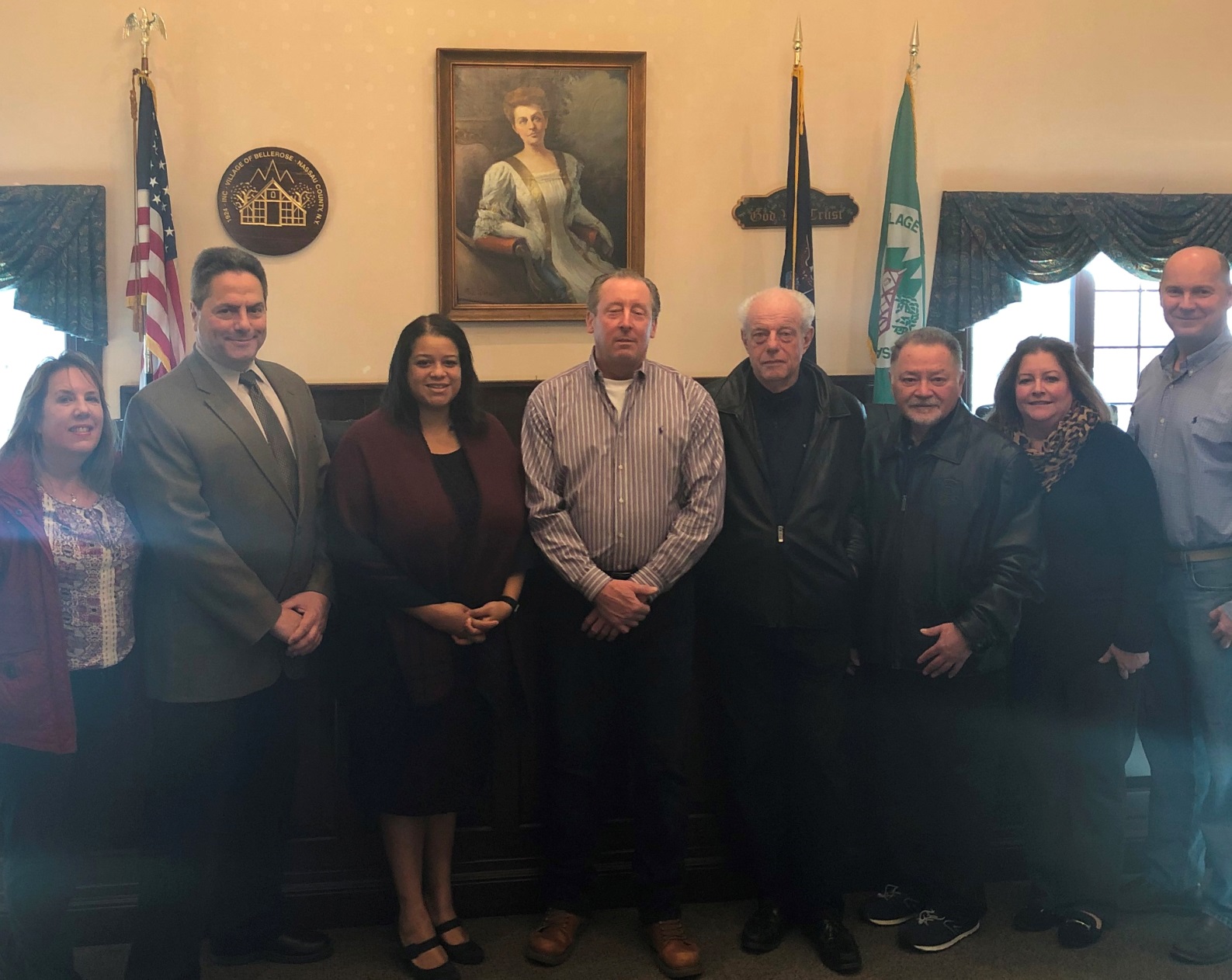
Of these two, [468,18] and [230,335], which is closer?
[230,335]

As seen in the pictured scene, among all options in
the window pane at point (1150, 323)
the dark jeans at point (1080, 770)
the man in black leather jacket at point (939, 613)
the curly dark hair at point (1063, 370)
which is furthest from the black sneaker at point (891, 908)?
the window pane at point (1150, 323)

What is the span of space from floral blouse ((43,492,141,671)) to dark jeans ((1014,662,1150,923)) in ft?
7.17

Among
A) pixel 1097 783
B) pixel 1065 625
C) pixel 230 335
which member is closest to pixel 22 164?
pixel 230 335

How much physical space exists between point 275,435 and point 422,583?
18.1 inches

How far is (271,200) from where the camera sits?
11.8 feet

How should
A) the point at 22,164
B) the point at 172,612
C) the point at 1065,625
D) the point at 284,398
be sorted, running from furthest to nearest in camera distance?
the point at 22,164 < the point at 1065,625 < the point at 284,398 < the point at 172,612

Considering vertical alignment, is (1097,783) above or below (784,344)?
below

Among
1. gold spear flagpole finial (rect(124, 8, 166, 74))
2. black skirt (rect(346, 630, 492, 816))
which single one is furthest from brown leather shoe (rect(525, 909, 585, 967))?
gold spear flagpole finial (rect(124, 8, 166, 74))

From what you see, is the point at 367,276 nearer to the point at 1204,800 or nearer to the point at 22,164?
the point at 22,164

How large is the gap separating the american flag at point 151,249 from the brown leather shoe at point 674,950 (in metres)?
2.49

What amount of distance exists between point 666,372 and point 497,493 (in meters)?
0.51

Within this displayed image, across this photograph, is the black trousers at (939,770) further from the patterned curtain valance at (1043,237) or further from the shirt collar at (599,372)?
the patterned curtain valance at (1043,237)

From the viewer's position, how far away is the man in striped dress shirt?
2.18 m

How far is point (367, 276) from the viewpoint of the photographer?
12.2 feet
